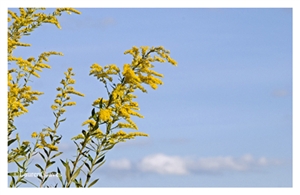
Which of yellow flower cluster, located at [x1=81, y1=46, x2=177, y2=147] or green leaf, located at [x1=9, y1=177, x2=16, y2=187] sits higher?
yellow flower cluster, located at [x1=81, y1=46, x2=177, y2=147]

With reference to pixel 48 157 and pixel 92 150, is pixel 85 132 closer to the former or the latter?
pixel 92 150

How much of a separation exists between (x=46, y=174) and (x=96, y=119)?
1.23m

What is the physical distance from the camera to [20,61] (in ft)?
18.3

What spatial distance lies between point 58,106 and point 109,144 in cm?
133

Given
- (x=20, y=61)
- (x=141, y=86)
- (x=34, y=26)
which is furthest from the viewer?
(x=34, y=26)

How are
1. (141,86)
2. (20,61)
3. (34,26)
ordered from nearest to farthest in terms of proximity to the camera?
(141,86), (20,61), (34,26)

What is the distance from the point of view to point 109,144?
5.31 m

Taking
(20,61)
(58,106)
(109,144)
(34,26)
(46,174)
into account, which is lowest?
(46,174)

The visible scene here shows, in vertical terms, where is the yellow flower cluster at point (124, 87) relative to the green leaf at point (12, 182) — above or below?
above

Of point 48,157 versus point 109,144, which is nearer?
point 109,144

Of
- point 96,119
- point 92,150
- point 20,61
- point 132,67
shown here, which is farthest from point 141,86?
point 20,61
